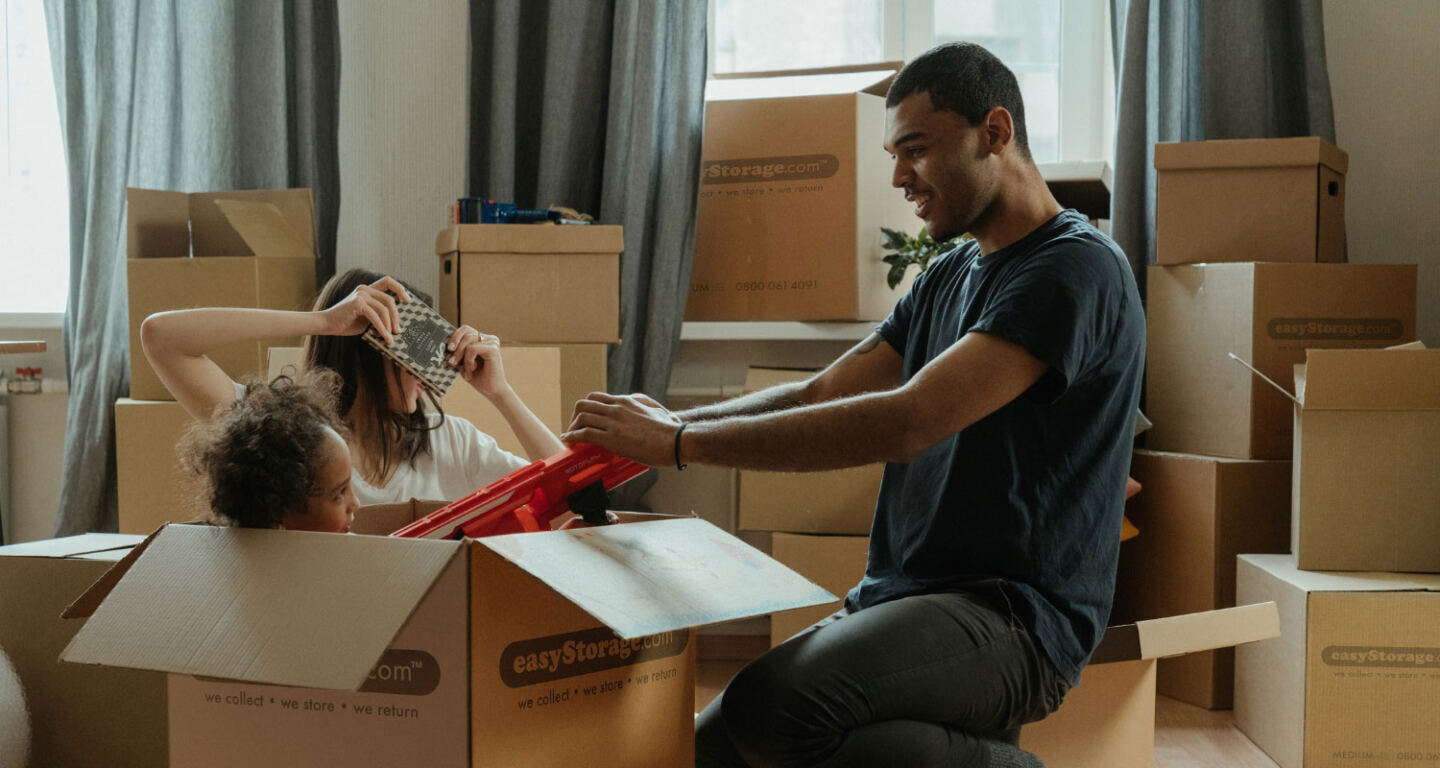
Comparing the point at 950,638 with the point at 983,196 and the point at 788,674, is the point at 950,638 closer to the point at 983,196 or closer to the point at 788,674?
the point at 788,674

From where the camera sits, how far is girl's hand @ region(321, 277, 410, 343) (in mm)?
1481

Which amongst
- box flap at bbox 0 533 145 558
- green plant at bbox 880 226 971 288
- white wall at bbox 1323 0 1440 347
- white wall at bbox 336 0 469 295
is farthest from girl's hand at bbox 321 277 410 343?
white wall at bbox 1323 0 1440 347

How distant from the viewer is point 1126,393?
1.36 m

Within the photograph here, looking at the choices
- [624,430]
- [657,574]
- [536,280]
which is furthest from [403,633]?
[536,280]

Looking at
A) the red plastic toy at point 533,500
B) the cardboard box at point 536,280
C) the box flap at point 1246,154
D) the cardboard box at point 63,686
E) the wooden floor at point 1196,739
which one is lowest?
the wooden floor at point 1196,739

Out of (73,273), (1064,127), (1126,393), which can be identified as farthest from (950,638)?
(73,273)

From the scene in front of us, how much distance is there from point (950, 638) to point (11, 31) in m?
2.98

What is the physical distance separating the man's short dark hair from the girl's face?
2.68ft

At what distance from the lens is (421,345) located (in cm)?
154

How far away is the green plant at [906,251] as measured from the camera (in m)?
2.52

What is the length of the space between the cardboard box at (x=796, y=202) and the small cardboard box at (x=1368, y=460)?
907 mm

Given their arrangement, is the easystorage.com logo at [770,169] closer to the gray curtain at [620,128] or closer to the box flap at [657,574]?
the gray curtain at [620,128]

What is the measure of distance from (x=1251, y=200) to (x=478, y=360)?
1.59 metres

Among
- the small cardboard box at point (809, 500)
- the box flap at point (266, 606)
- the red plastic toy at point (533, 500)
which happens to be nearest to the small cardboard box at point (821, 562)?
Answer: the small cardboard box at point (809, 500)
